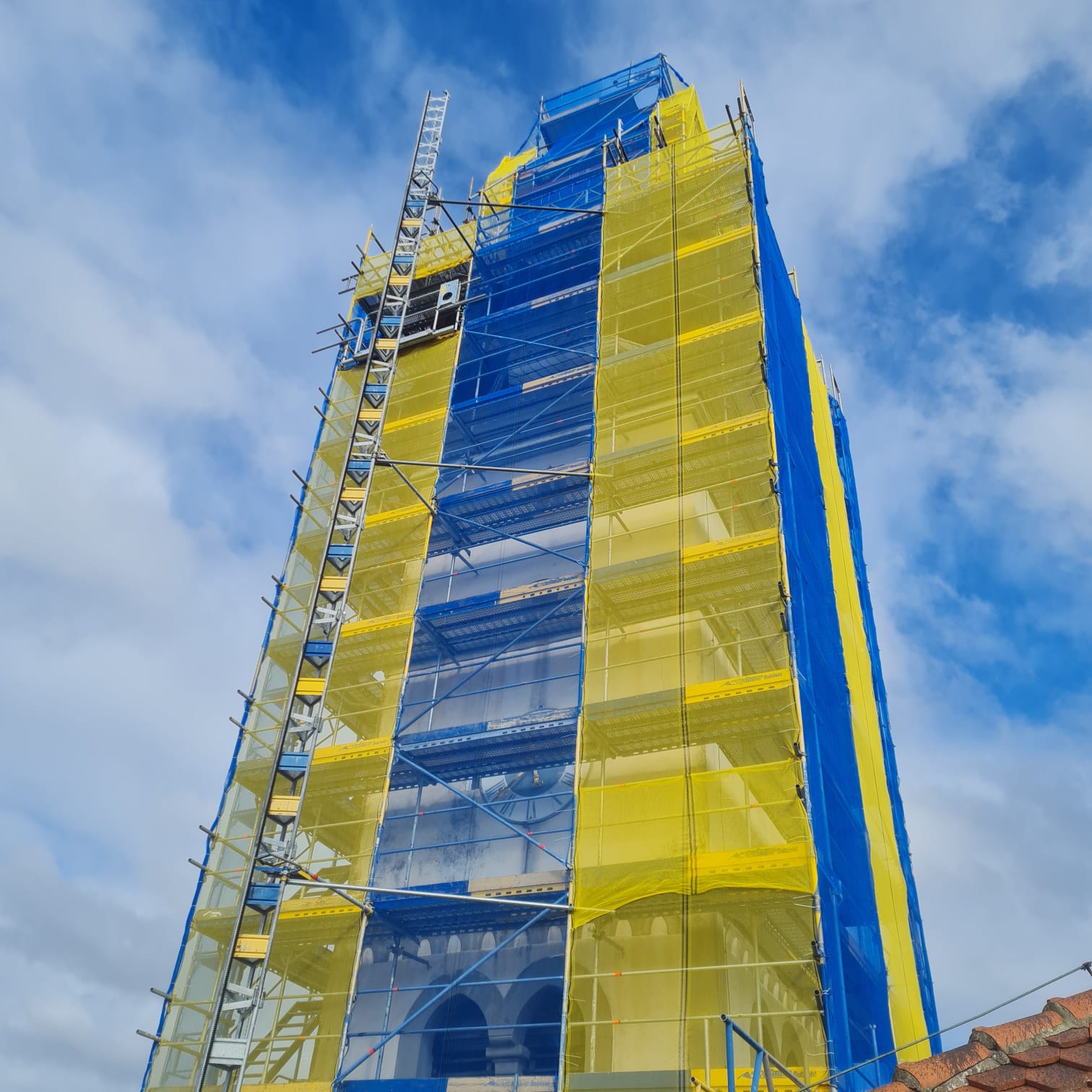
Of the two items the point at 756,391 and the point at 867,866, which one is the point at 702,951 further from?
the point at 756,391

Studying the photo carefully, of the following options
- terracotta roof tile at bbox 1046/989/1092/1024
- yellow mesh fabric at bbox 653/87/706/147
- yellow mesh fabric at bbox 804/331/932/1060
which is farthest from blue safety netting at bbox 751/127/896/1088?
terracotta roof tile at bbox 1046/989/1092/1024

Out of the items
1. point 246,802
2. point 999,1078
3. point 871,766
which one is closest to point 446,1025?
point 246,802

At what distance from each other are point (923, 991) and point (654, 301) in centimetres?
1232

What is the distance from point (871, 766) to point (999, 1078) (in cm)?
1334

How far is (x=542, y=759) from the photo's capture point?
1427cm

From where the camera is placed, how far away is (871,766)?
17953 millimetres

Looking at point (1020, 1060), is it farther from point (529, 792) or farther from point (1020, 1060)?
point (529, 792)

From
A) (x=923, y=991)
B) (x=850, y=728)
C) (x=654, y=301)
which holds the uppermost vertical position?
(x=654, y=301)

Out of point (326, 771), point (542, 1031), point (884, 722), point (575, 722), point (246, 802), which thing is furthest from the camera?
point (884, 722)

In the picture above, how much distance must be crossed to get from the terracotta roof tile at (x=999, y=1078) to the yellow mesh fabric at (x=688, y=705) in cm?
520

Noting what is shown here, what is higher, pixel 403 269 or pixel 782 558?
pixel 403 269

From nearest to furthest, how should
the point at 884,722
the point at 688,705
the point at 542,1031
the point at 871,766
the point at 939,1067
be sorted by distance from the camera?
the point at 939,1067
the point at 688,705
the point at 542,1031
the point at 871,766
the point at 884,722

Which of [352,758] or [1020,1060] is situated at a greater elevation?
[352,758]

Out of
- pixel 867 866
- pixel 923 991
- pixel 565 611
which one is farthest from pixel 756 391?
pixel 923 991
